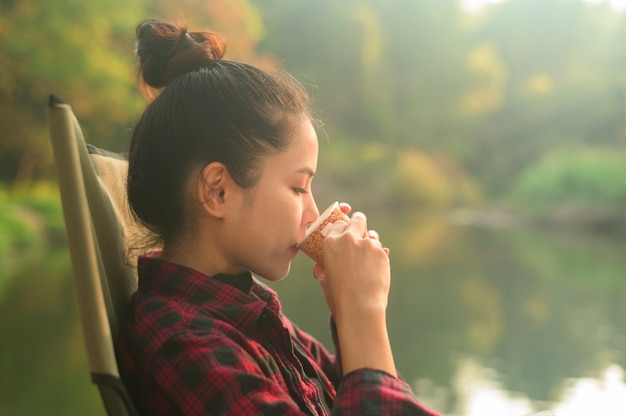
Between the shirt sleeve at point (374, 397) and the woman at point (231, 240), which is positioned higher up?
the woman at point (231, 240)

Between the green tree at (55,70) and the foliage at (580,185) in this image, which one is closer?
the foliage at (580,185)

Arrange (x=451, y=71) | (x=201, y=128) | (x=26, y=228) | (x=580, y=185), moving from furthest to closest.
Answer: (x=451, y=71)
(x=580, y=185)
(x=26, y=228)
(x=201, y=128)

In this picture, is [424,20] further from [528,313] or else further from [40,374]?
[40,374]

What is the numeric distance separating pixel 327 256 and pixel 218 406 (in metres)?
0.18

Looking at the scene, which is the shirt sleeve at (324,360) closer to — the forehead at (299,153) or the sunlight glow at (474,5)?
the forehead at (299,153)

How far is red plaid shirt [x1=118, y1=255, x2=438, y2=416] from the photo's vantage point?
55 centimetres

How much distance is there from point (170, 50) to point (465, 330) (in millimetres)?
2009

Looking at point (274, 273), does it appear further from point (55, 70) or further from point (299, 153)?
point (55, 70)

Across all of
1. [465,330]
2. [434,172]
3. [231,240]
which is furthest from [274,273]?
[434,172]

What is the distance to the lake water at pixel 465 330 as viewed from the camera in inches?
70.4

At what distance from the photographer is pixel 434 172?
9.80 m

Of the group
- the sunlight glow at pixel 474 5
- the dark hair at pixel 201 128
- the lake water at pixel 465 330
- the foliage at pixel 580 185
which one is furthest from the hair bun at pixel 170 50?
the sunlight glow at pixel 474 5

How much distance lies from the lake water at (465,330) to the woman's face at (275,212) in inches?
19.0

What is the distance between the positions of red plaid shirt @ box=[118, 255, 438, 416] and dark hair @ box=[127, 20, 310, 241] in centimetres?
6
